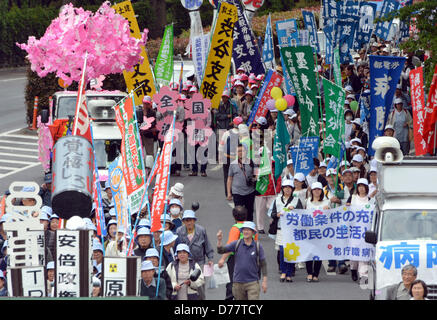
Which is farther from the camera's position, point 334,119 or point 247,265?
point 334,119

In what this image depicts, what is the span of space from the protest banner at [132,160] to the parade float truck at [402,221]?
2.96 m

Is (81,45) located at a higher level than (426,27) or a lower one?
lower

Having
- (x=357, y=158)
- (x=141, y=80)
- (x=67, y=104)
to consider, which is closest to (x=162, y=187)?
(x=357, y=158)

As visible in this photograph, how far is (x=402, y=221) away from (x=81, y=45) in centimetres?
764

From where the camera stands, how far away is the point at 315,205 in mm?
15234

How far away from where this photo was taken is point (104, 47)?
18.9m

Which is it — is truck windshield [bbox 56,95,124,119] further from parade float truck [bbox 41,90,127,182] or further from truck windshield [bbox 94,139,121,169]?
truck windshield [bbox 94,139,121,169]

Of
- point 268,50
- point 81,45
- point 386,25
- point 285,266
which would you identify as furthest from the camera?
point 386,25

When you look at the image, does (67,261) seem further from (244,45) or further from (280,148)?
(244,45)

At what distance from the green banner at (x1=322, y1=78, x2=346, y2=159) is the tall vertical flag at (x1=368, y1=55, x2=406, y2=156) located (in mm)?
660

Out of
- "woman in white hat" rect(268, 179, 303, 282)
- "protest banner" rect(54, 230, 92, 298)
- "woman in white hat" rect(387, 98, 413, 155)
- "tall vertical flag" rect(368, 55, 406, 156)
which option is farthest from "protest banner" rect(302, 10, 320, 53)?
"protest banner" rect(54, 230, 92, 298)

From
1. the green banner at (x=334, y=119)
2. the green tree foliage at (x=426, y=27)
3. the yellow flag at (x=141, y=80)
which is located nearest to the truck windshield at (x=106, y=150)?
the yellow flag at (x=141, y=80)

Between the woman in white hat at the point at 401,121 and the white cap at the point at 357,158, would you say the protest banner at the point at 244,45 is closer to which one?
the woman in white hat at the point at 401,121

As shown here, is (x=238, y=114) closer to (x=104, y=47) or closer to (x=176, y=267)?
(x=104, y=47)
